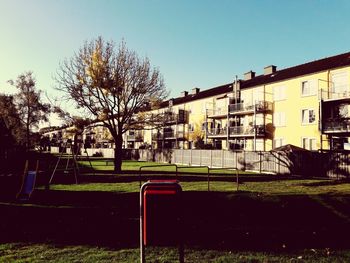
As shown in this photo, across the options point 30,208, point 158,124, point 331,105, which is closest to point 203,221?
point 30,208

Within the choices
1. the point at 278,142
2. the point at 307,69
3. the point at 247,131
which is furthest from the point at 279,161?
the point at 307,69

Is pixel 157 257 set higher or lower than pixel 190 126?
lower

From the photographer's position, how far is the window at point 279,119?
38.1 meters

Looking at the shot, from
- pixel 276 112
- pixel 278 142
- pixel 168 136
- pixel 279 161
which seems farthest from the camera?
pixel 168 136

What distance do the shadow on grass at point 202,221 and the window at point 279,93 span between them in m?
26.8

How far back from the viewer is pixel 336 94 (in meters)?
32.0

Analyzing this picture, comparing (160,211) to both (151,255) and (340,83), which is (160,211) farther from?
(340,83)

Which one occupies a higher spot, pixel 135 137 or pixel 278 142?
pixel 135 137

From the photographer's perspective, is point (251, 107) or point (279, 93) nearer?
point (279, 93)

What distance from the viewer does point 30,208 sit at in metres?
10.6

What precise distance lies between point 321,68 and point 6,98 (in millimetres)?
48563

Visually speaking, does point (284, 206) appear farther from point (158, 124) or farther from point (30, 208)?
point (158, 124)

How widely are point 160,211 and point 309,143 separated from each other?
33.3m

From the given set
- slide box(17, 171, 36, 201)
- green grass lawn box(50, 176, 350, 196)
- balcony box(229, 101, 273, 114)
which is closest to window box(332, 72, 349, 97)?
balcony box(229, 101, 273, 114)
